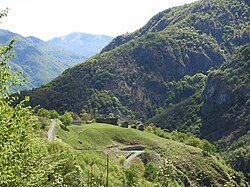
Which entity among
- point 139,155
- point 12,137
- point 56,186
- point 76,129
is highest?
point 76,129

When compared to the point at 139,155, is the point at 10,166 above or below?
below

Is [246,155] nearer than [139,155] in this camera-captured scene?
No

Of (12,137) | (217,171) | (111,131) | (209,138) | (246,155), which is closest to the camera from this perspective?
A: (12,137)

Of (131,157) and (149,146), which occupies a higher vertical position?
(149,146)

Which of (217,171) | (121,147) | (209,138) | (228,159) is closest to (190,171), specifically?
(217,171)

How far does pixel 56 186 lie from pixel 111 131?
90.4 m

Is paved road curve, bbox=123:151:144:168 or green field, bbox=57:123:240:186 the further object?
green field, bbox=57:123:240:186

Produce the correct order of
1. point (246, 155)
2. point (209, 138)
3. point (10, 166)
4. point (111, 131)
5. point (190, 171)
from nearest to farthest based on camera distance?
point (10, 166) → point (190, 171) → point (111, 131) → point (246, 155) → point (209, 138)

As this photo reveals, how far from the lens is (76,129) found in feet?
308

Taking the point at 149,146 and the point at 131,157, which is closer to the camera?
Result: the point at 131,157

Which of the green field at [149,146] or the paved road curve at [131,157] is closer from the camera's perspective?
the paved road curve at [131,157]

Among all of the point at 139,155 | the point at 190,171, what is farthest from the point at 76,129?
the point at 190,171

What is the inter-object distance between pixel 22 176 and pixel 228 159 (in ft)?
469

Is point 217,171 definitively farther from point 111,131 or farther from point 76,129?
point 76,129
